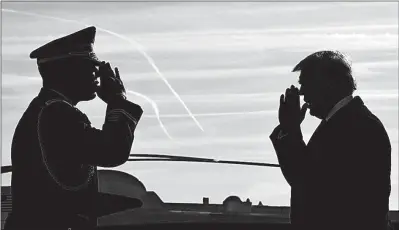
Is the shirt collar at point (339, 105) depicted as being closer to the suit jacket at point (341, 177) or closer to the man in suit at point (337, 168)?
the man in suit at point (337, 168)

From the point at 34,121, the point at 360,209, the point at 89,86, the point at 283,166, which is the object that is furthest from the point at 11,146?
the point at 360,209

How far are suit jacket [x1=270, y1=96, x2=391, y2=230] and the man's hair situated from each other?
1.31 ft

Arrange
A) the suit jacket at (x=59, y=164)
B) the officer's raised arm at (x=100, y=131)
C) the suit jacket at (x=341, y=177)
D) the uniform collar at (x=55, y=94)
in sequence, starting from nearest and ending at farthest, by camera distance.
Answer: the suit jacket at (x=341, y=177) < the officer's raised arm at (x=100, y=131) < the suit jacket at (x=59, y=164) < the uniform collar at (x=55, y=94)

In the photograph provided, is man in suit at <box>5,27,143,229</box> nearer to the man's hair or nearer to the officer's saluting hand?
the officer's saluting hand

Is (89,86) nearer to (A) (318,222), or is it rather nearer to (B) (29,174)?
(B) (29,174)

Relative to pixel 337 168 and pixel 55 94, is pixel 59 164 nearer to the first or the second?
pixel 55 94

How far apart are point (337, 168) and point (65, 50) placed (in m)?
2.23

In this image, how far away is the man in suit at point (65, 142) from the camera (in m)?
6.80

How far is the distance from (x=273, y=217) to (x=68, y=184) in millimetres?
21812

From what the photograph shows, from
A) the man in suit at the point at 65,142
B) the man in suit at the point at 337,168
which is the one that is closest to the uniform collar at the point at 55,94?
the man in suit at the point at 65,142

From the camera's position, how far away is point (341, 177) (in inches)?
255

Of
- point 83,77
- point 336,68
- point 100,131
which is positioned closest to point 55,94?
point 83,77

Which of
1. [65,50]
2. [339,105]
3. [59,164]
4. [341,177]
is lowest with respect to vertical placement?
[341,177]

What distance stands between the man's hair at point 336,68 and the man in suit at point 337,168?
0.65 feet
